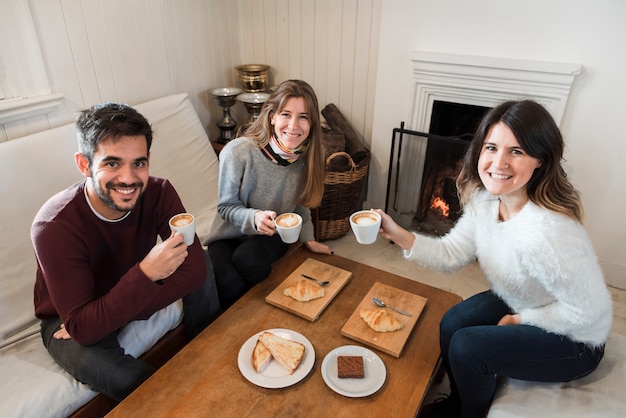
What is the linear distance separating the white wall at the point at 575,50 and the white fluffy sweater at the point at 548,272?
1178 mm

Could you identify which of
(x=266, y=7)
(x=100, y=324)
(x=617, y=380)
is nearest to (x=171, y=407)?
(x=100, y=324)

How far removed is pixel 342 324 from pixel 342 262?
0.37 meters

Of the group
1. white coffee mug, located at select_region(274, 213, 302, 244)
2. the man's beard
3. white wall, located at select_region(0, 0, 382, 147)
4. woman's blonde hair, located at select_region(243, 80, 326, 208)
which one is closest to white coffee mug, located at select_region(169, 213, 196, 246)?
the man's beard

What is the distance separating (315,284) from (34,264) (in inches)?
41.7

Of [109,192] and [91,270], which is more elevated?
[109,192]

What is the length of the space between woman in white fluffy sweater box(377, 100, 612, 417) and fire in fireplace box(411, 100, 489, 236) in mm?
1244

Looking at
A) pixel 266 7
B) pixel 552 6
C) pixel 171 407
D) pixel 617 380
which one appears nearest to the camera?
pixel 171 407

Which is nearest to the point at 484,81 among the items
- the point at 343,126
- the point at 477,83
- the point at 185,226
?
the point at 477,83

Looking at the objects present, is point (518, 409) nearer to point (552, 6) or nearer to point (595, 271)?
point (595, 271)

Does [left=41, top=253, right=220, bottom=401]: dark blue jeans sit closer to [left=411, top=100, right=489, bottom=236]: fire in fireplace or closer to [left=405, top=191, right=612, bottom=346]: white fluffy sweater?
[left=405, top=191, right=612, bottom=346]: white fluffy sweater

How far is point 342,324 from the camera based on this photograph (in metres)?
1.40

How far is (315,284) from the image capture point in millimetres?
1534

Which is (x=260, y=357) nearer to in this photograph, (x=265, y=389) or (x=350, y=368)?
(x=265, y=389)

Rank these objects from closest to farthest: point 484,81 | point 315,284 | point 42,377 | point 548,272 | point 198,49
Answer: point 548,272 < point 42,377 < point 315,284 < point 484,81 < point 198,49
